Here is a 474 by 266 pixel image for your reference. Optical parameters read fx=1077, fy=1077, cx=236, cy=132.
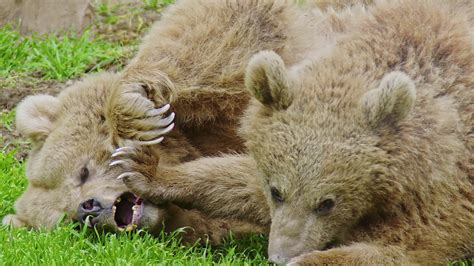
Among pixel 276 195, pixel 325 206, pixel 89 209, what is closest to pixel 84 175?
pixel 89 209

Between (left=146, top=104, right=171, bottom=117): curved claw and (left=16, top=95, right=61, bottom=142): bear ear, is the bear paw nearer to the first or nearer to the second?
(left=146, top=104, right=171, bottom=117): curved claw

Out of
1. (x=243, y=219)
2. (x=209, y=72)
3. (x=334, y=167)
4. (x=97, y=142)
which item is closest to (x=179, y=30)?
(x=209, y=72)

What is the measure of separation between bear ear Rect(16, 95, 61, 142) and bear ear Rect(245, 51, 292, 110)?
76.8 inches

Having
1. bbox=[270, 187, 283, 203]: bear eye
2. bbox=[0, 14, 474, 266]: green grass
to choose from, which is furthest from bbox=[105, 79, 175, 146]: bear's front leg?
bbox=[270, 187, 283, 203]: bear eye

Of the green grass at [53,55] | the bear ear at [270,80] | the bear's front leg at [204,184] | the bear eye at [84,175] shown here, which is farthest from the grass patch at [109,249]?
the green grass at [53,55]

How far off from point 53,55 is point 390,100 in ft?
17.2

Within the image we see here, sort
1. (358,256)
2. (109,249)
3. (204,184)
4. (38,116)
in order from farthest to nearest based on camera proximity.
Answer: (38,116), (204,184), (109,249), (358,256)

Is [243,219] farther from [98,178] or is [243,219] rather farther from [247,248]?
[98,178]

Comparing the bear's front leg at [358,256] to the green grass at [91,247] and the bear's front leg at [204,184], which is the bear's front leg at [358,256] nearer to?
the green grass at [91,247]

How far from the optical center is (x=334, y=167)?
5.70m

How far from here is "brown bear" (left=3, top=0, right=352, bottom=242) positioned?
7.01 meters

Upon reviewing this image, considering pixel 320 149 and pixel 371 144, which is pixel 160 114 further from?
pixel 371 144

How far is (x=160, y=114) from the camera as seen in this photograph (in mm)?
7184

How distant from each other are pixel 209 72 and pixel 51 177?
4.13 ft
